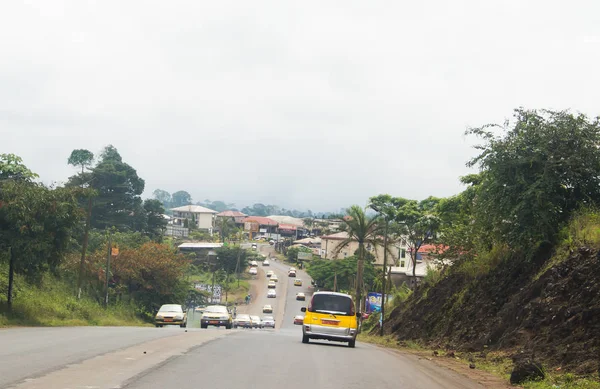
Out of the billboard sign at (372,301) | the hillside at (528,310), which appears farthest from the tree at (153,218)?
the hillside at (528,310)

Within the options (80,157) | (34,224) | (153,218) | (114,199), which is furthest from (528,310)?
(80,157)

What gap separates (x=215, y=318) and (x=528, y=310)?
81.4ft

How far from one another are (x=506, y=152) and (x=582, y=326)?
9.72m

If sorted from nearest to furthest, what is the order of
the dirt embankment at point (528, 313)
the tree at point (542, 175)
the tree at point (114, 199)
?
the dirt embankment at point (528, 313)
the tree at point (542, 175)
the tree at point (114, 199)

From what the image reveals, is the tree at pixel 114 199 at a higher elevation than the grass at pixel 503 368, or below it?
higher

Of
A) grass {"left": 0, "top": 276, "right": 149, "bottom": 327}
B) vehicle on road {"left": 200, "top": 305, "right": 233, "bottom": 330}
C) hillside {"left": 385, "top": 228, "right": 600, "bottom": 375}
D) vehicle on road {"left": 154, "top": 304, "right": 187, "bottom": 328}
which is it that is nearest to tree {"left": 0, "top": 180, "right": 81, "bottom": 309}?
grass {"left": 0, "top": 276, "right": 149, "bottom": 327}

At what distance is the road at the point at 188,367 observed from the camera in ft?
38.7

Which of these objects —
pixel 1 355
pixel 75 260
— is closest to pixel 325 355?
pixel 1 355

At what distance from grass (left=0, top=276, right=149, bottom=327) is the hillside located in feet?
56.3

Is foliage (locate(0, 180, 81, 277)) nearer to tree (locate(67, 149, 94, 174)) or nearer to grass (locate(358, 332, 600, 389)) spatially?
grass (locate(358, 332, 600, 389))

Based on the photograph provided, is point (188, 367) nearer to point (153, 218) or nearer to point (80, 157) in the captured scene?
point (153, 218)

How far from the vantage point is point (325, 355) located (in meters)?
18.9

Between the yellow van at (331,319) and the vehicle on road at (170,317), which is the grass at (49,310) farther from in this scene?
the yellow van at (331,319)

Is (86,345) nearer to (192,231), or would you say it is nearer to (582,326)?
(582,326)
